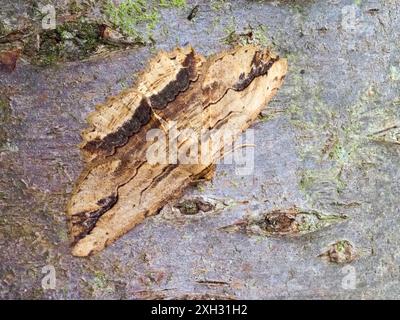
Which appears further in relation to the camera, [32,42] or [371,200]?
[371,200]

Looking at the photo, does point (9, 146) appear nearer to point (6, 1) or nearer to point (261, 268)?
point (6, 1)

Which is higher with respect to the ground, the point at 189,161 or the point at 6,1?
the point at 6,1

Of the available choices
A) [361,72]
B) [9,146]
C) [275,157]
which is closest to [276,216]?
[275,157]

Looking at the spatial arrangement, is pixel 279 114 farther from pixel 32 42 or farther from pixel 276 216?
pixel 32 42

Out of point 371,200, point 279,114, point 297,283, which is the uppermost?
point 279,114

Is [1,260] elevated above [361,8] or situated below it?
below

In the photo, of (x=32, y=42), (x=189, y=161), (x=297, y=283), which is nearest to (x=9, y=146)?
(x=32, y=42)
